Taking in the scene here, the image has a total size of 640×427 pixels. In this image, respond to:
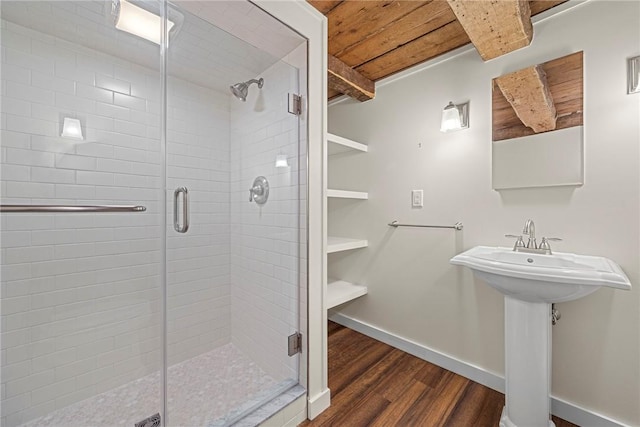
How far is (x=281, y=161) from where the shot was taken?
5.44 feet

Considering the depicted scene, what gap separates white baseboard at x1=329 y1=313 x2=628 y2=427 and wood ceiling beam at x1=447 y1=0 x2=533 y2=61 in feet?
6.51

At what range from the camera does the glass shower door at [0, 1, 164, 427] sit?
4.48ft

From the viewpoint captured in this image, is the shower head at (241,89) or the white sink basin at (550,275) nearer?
the white sink basin at (550,275)

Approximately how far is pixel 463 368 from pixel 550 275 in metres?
1.07

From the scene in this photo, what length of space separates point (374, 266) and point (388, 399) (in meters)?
0.97

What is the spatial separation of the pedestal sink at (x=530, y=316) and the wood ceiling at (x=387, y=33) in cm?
129

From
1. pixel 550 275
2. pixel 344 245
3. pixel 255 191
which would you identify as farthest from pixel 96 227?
pixel 550 275

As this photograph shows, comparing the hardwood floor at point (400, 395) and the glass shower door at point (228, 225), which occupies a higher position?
the glass shower door at point (228, 225)

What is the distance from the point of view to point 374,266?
90.4 inches

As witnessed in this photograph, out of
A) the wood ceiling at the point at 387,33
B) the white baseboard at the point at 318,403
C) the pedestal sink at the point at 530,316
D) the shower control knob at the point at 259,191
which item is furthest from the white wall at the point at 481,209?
the shower control knob at the point at 259,191

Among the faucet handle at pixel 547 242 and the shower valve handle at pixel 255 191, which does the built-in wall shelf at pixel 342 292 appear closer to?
the shower valve handle at pixel 255 191

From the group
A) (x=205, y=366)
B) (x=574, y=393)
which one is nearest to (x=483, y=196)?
(x=574, y=393)

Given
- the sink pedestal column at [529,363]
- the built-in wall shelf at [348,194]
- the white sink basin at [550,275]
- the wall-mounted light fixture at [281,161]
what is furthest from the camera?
the built-in wall shelf at [348,194]

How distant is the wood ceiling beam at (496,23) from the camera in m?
1.30
